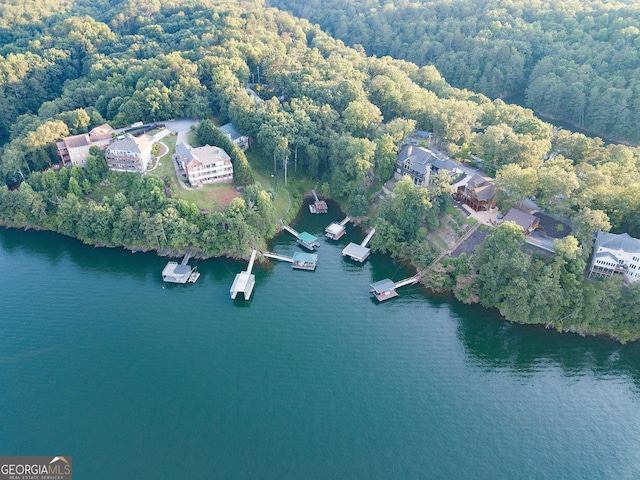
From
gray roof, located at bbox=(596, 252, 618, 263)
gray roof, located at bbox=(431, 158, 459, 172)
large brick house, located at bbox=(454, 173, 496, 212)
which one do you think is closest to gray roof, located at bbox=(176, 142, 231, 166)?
gray roof, located at bbox=(431, 158, 459, 172)

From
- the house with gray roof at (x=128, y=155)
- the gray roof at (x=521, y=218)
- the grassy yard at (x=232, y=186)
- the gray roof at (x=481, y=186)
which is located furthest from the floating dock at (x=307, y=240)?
the house with gray roof at (x=128, y=155)

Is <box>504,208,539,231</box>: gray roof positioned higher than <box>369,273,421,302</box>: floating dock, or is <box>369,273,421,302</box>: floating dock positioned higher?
<box>504,208,539,231</box>: gray roof

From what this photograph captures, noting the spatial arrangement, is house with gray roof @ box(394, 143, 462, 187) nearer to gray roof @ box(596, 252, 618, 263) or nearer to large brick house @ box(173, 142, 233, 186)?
gray roof @ box(596, 252, 618, 263)

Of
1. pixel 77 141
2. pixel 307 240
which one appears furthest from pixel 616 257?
pixel 77 141

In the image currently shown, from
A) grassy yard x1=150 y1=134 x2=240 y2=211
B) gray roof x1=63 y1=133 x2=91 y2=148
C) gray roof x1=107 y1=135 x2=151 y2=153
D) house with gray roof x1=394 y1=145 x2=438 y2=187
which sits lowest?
grassy yard x1=150 y1=134 x2=240 y2=211

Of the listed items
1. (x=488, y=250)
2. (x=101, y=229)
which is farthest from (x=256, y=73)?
(x=488, y=250)
